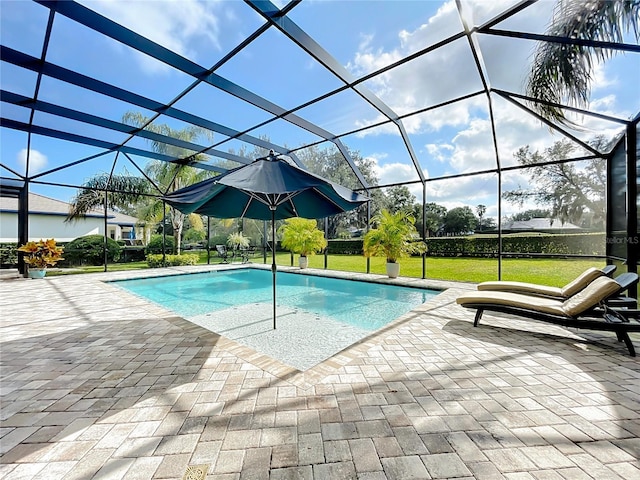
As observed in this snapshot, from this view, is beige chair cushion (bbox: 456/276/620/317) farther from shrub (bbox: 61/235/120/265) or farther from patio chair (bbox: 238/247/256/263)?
shrub (bbox: 61/235/120/265)

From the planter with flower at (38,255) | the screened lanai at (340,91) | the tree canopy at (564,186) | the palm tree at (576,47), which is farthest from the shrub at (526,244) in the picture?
the planter with flower at (38,255)

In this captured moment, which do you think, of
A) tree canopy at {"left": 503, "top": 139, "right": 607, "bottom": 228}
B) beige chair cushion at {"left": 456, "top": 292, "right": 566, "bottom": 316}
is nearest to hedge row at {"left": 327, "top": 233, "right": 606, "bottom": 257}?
tree canopy at {"left": 503, "top": 139, "right": 607, "bottom": 228}

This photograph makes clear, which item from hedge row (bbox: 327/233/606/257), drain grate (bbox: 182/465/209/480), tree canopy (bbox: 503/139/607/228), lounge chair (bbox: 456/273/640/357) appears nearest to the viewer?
drain grate (bbox: 182/465/209/480)

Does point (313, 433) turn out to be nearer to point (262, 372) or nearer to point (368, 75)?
point (262, 372)

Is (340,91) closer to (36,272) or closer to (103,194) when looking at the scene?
(36,272)

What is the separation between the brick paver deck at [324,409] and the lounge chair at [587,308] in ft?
1.09

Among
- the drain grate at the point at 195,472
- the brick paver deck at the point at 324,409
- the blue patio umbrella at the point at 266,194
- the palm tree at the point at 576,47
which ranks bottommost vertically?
the brick paver deck at the point at 324,409

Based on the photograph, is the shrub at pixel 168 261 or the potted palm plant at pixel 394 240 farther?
the shrub at pixel 168 261

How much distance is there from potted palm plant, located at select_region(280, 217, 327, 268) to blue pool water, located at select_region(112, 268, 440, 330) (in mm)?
1481

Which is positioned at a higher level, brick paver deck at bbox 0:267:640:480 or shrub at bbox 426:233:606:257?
shrub at bbox 426:233:606:257

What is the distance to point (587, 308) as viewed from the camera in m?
3.86

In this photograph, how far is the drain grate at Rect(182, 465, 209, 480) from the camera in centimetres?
174

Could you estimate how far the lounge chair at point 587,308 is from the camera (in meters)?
3.72

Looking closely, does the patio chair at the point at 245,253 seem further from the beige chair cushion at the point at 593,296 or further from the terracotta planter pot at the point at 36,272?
the beige chair cushion at the point at 593,296
